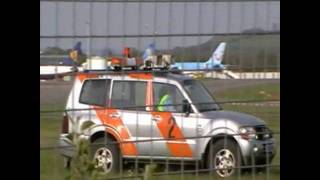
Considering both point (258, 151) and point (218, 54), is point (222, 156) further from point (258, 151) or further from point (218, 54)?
point (218, 54)

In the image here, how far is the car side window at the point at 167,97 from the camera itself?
22.9 feet

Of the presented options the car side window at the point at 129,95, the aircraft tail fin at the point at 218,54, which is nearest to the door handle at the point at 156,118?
the car side window at the point at 129,95

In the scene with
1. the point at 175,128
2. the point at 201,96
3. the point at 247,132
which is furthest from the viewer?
A: the point at 201,96

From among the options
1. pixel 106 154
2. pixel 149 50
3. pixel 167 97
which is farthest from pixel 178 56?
pixel 167 97

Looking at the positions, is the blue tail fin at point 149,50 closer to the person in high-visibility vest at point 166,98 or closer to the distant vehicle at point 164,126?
the distant vehicle at point 164,126

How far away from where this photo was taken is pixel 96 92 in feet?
23.6

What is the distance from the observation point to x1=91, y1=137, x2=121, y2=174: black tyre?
6.08 meters

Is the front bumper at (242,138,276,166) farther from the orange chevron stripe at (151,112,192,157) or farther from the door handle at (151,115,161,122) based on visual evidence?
the door handle at (151,115,161,122)

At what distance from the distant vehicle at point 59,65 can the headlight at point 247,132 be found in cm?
150

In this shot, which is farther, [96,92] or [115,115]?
[96,92]
